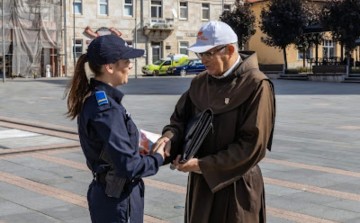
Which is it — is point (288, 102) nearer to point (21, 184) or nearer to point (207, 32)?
point (21, 184)

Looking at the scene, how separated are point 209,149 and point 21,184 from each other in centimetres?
465

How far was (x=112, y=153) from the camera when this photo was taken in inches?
115

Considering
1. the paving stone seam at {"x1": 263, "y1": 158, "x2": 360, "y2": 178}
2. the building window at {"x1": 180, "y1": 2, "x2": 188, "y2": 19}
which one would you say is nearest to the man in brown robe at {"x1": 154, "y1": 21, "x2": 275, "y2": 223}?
the paving stone seam at {"x1": 263, "y1": 158, "x2": 360, "y2": 178}

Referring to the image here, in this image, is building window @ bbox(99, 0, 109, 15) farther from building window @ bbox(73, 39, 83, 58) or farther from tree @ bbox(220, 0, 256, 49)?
tree @ bbox(220, 0, 256, 49)

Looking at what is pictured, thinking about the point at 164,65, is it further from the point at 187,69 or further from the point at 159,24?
the point at 159,24

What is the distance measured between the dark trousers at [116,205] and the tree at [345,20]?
32.9m

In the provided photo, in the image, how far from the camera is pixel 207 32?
10.3ft

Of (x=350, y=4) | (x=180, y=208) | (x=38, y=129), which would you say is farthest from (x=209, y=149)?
(x=350, y=4)

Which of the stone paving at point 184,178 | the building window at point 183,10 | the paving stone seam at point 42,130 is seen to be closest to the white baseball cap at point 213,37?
the stone paving at point 184,178

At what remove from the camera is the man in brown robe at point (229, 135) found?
3.05 m

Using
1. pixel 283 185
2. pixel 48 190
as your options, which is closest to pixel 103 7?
Result: pixel 48 190

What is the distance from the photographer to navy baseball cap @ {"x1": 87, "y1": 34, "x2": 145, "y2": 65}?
306cm

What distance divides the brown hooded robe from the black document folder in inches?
3.1

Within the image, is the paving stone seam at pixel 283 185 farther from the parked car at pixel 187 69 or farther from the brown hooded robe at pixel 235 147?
the parked car at pixel 187 69
